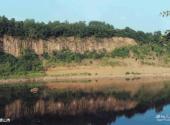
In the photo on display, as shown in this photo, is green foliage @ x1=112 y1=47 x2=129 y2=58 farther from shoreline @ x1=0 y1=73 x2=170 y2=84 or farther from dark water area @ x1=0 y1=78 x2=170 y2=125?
dark water area @ x1=0 y1=78 x2=170 y2=125

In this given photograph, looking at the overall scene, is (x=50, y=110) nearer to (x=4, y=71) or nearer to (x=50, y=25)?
(x=4, y=71)

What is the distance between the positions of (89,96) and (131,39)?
61336mm

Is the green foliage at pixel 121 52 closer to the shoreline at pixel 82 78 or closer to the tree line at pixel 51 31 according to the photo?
the tree line at pixel 51 31

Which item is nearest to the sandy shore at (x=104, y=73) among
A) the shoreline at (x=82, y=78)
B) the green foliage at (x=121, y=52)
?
the shoreline at (x=82, y=78)

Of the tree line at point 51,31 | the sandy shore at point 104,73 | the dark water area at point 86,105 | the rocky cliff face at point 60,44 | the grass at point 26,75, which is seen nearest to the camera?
the dark water area at point 86,105

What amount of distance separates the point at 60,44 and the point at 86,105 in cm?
5862

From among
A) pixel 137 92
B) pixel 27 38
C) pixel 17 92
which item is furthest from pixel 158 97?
pixel 27 38

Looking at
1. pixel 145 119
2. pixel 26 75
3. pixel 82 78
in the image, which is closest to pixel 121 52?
pixel 82 78

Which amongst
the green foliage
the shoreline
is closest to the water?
the shoreline

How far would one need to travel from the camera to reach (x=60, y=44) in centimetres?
11244

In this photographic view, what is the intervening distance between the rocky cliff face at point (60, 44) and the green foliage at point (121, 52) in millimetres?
2753

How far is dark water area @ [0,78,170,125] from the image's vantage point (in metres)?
42.1

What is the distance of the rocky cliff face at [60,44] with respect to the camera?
10581 centimetres

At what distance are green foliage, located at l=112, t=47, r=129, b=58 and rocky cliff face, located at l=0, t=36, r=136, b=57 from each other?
275cm
